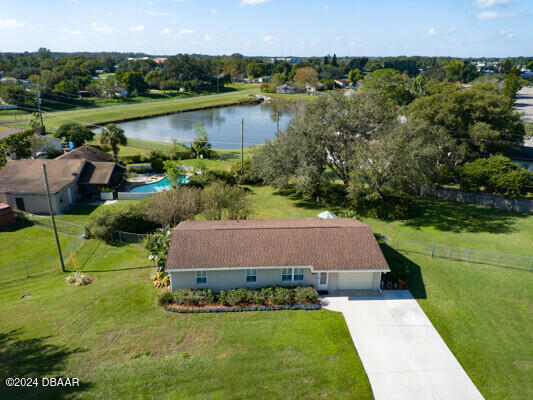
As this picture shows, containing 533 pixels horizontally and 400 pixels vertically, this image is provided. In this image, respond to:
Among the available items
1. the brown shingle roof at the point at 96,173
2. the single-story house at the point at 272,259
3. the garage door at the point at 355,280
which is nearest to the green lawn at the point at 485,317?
the garage door at the point at 355,280

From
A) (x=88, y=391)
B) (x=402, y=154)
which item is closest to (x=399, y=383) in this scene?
(x=88, y=391)

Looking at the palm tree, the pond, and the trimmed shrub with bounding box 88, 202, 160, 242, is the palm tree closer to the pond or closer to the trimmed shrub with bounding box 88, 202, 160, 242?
the pond

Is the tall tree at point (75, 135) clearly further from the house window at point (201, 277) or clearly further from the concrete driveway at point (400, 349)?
the concrete driveway at point (400, 349)

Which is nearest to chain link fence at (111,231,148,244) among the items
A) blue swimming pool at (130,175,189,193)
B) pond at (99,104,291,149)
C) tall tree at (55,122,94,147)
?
blue swimming pool at (130,175,189,193)

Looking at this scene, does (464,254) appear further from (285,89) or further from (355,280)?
(285,89)

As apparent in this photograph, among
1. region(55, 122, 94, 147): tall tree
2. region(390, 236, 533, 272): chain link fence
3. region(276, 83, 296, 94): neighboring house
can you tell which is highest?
region(276, 83, 296, 94): neighboring house

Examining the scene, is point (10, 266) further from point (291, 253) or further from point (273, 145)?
point (273, 145)

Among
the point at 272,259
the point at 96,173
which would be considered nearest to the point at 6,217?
the point at 96,173
